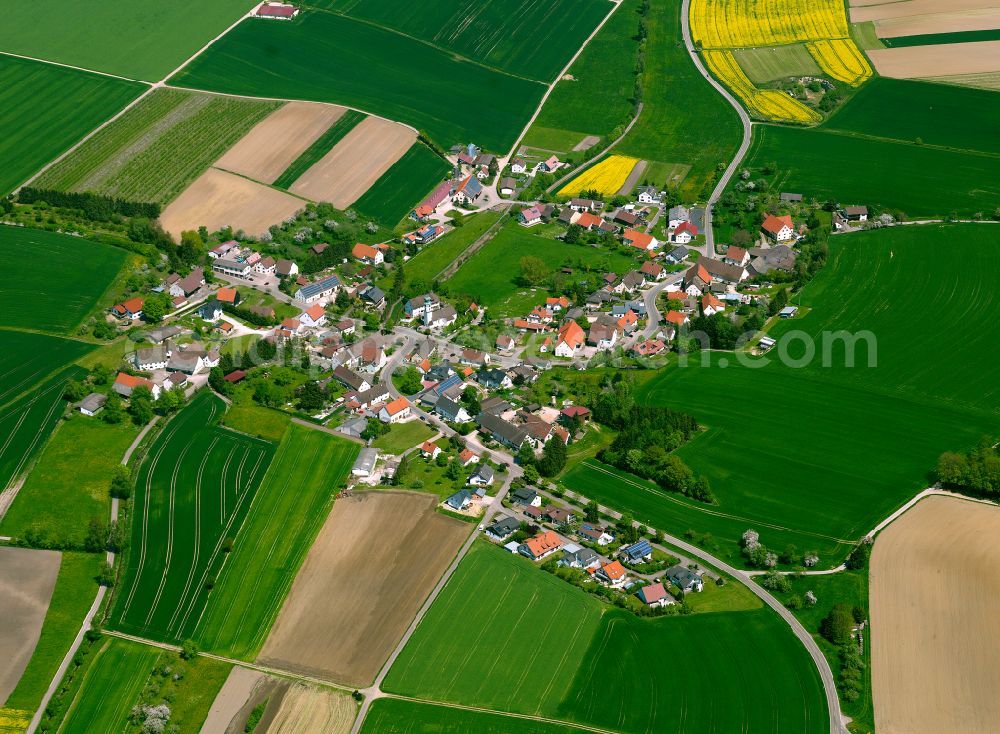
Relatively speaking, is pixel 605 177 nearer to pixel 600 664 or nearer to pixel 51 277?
pixel 51 277

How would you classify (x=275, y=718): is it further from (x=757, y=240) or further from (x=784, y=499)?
(x=757, y=240)

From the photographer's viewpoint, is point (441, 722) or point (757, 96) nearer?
point (441, 722)

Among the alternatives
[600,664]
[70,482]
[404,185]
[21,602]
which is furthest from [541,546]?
[404,185]

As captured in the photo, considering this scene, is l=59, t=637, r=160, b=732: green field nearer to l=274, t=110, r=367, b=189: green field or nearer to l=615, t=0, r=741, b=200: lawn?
l=274, t=110, r=367, b=189: green field

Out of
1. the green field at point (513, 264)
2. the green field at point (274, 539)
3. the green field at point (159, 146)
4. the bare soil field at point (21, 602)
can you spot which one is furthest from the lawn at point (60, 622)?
the green field at point (159, 146)

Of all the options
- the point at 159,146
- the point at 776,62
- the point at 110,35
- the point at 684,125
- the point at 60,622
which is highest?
the point at 110,35

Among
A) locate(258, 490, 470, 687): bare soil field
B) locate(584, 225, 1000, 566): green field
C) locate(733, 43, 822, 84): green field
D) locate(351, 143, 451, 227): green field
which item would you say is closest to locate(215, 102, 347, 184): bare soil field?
locate(351, 143, 451, 227): green field
